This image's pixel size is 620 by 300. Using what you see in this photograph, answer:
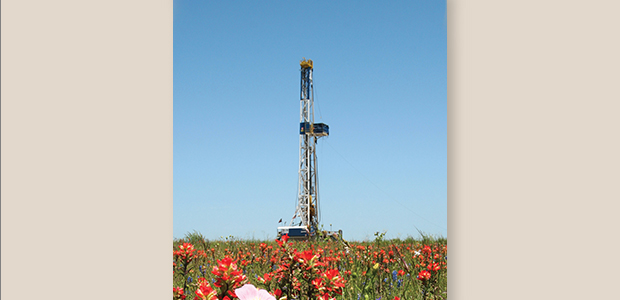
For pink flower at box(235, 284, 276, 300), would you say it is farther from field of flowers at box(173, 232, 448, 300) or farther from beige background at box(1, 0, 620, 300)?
beige background at box(1, 0, 620, 300)

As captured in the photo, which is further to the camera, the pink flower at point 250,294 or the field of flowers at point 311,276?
the field of flowers at point 311,276

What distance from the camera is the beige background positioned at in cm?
108

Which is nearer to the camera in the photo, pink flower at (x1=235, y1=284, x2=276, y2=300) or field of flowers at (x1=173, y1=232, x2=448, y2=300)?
pink flower at (x1=235, y1=284, x2=276, y2=300)

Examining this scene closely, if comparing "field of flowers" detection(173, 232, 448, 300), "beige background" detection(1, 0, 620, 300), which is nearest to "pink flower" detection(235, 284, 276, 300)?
"field of flowers" detection(173, 232, 448, 300)
